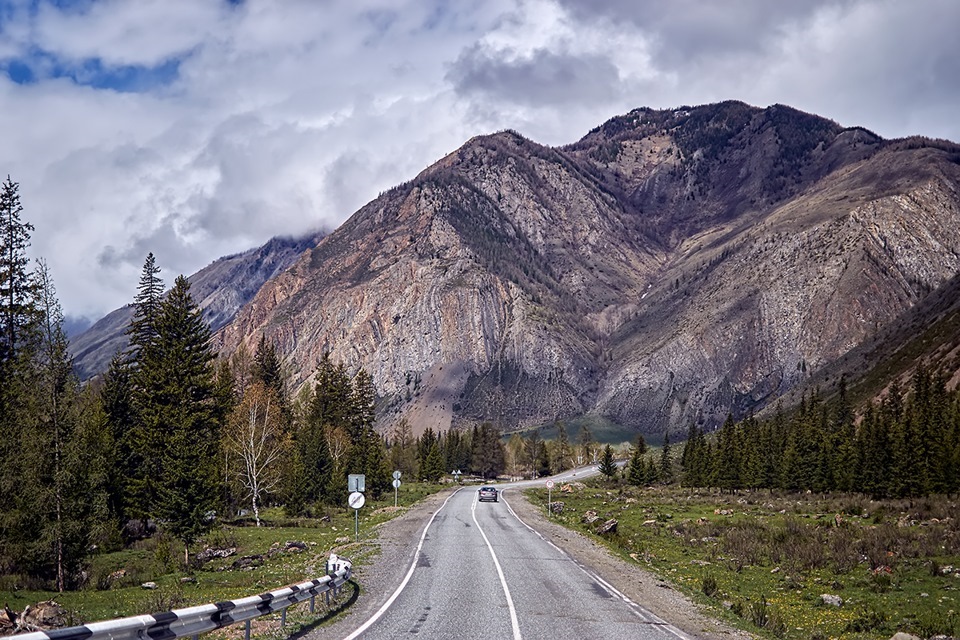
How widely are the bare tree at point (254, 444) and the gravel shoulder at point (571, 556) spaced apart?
13.6 m

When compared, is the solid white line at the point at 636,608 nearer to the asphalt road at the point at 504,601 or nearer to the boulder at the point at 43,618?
the asphalt road at the point at 504,601

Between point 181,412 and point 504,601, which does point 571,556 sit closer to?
point 504,601

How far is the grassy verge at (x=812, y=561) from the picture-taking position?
1928 cm

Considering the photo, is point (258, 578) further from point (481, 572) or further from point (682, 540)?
point (682, 540)

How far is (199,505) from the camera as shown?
3212 centimetres

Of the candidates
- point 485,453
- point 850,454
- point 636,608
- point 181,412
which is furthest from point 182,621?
point 485,453

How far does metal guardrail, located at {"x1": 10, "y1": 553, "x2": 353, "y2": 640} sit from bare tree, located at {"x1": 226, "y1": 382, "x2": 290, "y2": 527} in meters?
37.4

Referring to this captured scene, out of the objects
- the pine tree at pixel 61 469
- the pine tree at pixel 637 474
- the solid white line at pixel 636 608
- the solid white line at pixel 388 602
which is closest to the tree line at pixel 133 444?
the pine tree at pixel 61 469

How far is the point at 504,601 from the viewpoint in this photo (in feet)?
58.2

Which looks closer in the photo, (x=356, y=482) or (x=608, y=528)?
(x=356, y=482)

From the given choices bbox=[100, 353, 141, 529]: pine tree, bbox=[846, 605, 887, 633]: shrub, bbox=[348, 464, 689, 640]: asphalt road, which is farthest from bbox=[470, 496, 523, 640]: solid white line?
bbox=[100, 353, 141, 529]: pine tree

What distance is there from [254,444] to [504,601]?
136 feet

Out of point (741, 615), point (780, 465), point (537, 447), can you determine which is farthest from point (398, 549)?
point (537, 447)

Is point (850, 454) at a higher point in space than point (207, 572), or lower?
higher
